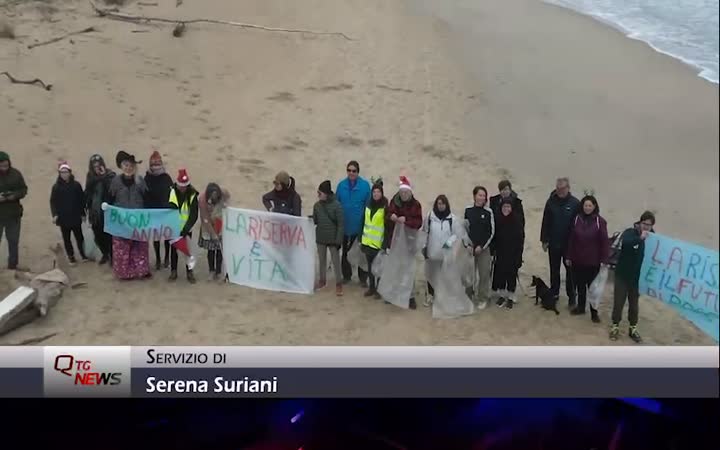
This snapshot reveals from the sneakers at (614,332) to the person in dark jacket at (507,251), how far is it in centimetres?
40

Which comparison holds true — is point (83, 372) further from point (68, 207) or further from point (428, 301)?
point (428, 301)

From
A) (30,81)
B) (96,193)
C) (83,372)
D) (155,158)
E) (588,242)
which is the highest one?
(30,81)

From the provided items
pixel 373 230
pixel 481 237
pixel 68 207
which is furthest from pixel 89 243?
pixel 481 237

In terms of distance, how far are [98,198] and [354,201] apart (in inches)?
43.1

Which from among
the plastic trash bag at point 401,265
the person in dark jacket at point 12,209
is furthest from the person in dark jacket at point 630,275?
the person in dark jacket at point 12,209

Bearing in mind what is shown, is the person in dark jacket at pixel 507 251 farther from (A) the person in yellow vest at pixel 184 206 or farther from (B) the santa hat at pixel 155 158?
(B) the santa hat at pixel 155 158

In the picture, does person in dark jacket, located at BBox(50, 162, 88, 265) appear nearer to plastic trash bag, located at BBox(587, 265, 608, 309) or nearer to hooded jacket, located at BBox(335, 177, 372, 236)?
hooded jacket, located at BBox(335, 177, 372, 236)

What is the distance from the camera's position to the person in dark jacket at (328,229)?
3422 millimetres

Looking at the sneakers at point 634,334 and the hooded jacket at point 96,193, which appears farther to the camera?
the hooded jacket at point 96,193

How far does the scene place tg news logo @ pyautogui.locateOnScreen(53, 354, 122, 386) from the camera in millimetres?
2824

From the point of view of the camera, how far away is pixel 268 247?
3.51 meters

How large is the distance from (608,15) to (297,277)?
1.60 meters
